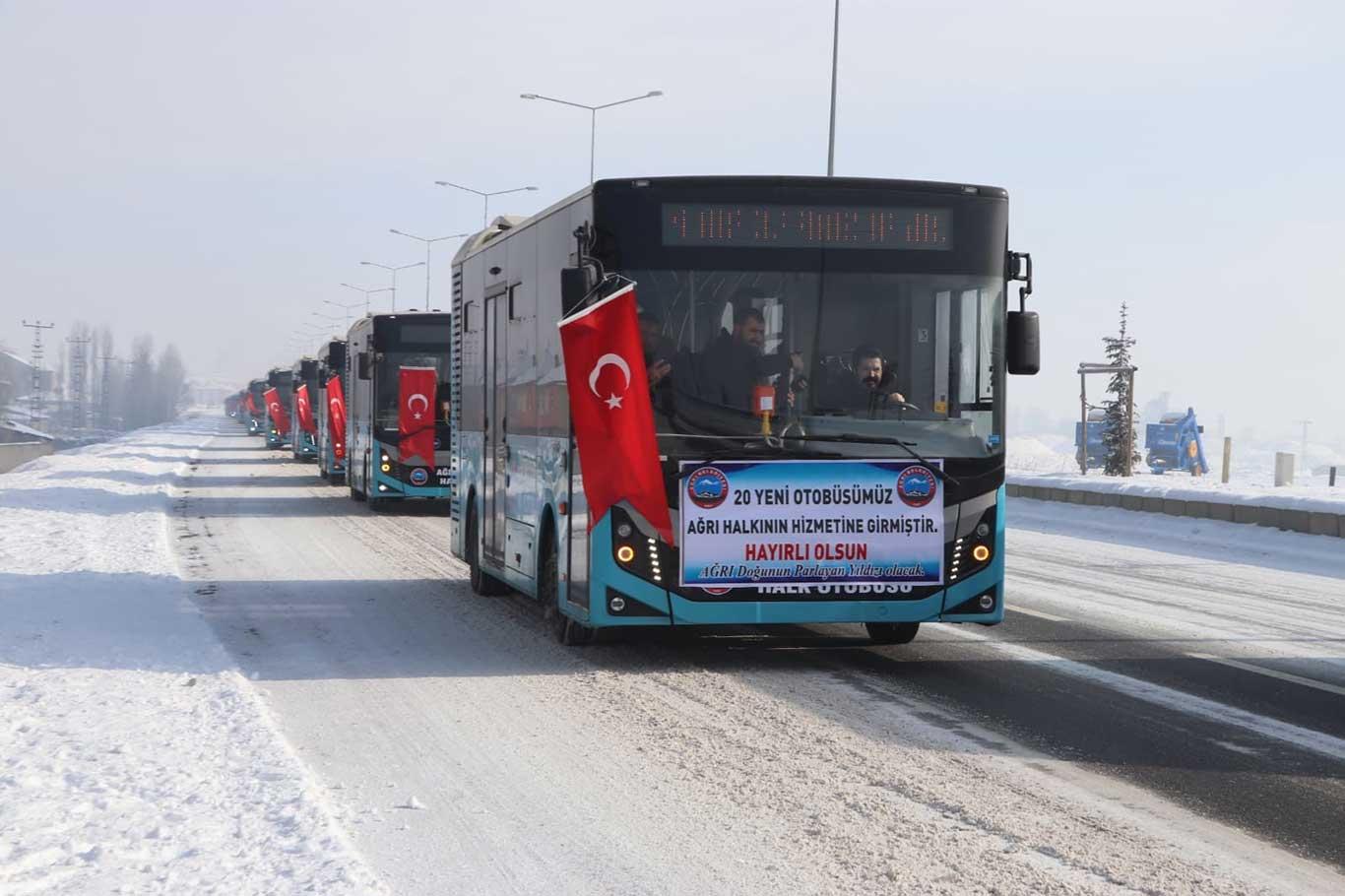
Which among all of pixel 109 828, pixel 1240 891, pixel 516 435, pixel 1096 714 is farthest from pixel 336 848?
pixel 516 435

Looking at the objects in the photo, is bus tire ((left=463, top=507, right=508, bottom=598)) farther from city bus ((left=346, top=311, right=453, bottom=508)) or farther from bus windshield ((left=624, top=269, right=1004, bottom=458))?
city bus ((left=346, top=311, right=453, bottom=508))

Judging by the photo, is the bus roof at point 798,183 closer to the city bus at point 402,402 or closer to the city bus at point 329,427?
the city bus at point 402,402

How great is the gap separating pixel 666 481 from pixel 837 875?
16.5 feet

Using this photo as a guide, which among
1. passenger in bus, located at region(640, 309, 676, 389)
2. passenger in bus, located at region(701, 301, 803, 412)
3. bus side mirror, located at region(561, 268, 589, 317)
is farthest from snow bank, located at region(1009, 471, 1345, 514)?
bus side mirror, located at region(561, 268, 589, 317)

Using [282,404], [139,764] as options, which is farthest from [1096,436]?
[139,764]

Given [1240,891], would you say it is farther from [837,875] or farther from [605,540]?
[605,540]

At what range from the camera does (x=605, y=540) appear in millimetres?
11070

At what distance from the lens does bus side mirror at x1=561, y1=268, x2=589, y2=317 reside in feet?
35.4

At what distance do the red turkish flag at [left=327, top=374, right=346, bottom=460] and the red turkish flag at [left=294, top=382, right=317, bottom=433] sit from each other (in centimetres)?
1137

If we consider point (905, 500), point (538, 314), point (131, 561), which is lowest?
point (131, 561)

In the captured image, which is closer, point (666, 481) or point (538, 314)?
point (666, 481)

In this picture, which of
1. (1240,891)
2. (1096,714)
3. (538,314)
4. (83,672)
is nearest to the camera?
(1240,891)

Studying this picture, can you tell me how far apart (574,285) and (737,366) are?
112cm

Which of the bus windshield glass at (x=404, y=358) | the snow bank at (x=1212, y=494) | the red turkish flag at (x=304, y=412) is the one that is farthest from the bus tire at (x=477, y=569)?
the red turkish flag at (x=304, y=412)
